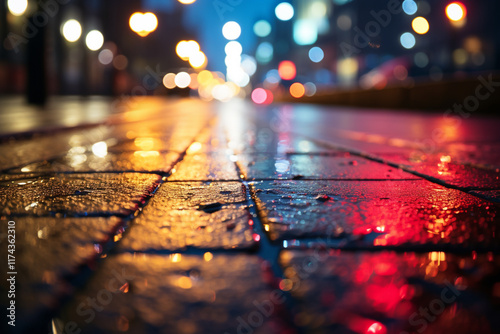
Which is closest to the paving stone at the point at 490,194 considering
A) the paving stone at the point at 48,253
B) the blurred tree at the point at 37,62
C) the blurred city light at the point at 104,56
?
the paving stone at the point at 48,253

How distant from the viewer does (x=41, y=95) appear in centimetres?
1100

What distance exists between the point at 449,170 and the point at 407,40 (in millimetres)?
46534

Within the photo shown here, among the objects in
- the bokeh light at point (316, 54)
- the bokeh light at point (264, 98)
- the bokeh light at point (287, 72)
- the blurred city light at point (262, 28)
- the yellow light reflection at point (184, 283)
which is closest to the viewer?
the yellow light reflection at point (184, 283)

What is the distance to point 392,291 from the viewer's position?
2.89 ft

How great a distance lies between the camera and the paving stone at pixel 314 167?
2.38 meters

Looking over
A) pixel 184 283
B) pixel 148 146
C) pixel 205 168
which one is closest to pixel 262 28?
pixel 148 146

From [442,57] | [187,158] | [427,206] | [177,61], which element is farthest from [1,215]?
[177,61]

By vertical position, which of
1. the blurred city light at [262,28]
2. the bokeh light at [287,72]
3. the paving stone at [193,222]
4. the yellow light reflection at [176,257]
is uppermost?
the blurred city light at [262,28]

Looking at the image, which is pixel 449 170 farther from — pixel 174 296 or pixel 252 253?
pixel 174 296

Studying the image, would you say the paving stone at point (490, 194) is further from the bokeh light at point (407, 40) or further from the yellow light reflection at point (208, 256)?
the bokeh light at point (407, 40)

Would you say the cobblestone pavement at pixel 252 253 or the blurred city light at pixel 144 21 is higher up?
the blurred city light at pixel 144 21

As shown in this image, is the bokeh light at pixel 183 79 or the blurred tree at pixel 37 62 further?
the bokeh light at pixel 183 79

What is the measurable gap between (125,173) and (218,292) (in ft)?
5.58

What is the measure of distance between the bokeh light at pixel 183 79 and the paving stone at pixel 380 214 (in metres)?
45.5
